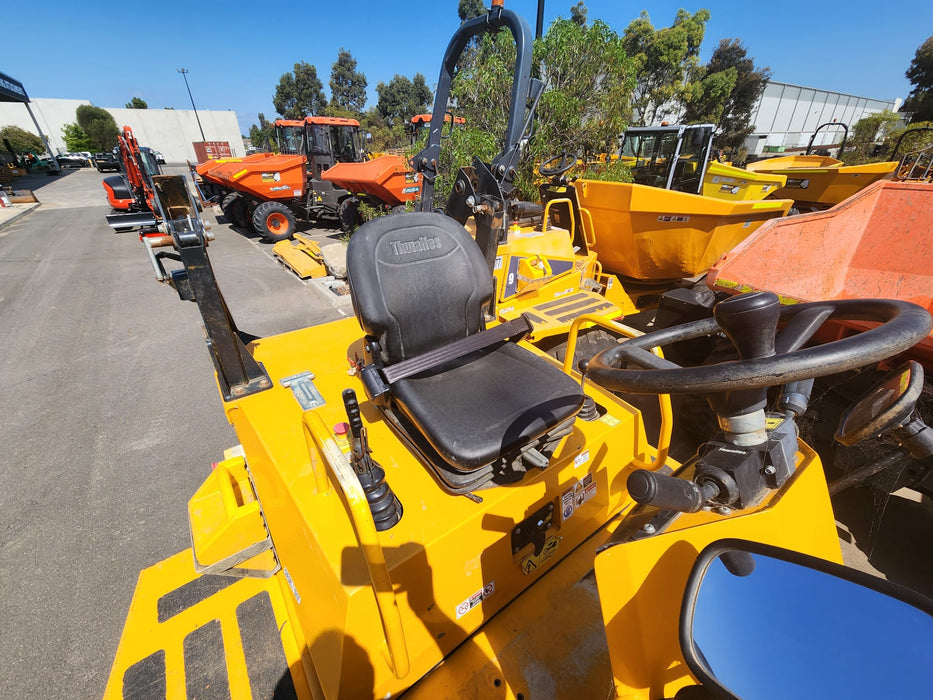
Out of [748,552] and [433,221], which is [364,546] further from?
[433,221]

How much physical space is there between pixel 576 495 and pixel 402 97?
169 ft

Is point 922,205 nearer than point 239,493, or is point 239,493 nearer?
point 239,493

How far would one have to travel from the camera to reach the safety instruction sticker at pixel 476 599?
154cm

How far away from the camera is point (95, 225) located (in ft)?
44.1

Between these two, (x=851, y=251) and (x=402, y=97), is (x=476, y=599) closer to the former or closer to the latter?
(x=851, y=251)

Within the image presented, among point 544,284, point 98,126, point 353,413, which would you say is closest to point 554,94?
point 544,284

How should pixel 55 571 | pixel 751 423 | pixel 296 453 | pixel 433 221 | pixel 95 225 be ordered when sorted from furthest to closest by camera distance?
pixel 95 225 < pixel 55 571 < pixel 433 221 < pixel 296 453 < pixel 751 423

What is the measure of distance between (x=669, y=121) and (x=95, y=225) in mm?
41348

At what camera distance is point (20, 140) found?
3081 cm

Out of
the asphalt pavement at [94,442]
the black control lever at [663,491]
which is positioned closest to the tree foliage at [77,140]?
the asphalt pavement at [94,442]

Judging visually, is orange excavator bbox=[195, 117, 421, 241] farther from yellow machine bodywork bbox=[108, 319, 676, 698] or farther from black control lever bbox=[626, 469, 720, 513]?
black control lever bbox=[626, 469, 720, 513]

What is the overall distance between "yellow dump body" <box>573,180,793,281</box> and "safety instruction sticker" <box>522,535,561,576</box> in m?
3.95

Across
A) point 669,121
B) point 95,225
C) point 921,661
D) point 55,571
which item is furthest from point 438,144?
point 669,121

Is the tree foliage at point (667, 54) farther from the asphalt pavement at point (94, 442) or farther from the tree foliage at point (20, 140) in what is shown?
the tree foliage at point (20, 140)
